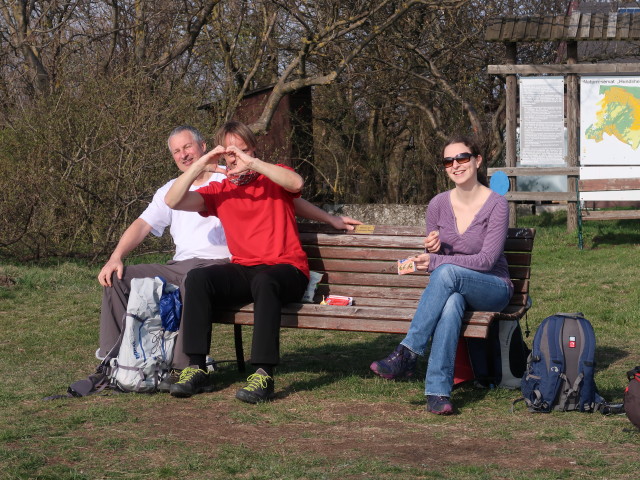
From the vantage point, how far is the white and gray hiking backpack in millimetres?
5320

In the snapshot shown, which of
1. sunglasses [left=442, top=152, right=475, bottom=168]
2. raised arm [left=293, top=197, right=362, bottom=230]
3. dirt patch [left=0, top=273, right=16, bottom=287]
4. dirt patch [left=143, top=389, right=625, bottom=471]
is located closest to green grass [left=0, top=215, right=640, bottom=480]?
dirt patch [left=143, top=389, right=625, bottom=471]

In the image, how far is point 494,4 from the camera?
51.1ft

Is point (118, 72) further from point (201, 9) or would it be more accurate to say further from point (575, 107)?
point (575, 107)

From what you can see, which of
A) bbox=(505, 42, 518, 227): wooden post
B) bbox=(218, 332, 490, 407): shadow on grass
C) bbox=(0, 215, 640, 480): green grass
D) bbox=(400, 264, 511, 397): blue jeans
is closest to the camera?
bbox=(0, 215, 640, 480): green grass

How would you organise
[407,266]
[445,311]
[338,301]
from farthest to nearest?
[338,301], [407,266], [445,311]

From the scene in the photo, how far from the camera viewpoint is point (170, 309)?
5.47 m

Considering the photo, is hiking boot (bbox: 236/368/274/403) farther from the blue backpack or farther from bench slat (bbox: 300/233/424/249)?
the blue backpack

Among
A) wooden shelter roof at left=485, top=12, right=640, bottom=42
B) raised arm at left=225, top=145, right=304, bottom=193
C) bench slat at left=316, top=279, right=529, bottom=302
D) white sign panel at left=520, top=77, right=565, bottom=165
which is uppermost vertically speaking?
wooden shelter roof at left=485, top=12, right=640, bottom=42

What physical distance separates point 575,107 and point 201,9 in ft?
17.1

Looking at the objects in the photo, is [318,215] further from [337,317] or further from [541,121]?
[541,121]

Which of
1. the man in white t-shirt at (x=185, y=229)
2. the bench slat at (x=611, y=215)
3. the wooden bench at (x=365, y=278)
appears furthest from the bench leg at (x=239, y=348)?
the bench slat at (x=611, y=215)

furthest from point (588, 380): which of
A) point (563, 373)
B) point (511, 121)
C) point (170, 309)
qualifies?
point (511, 121)

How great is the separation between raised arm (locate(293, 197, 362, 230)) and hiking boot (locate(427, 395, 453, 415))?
4.87 feet

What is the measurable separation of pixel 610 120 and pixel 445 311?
808 cm
